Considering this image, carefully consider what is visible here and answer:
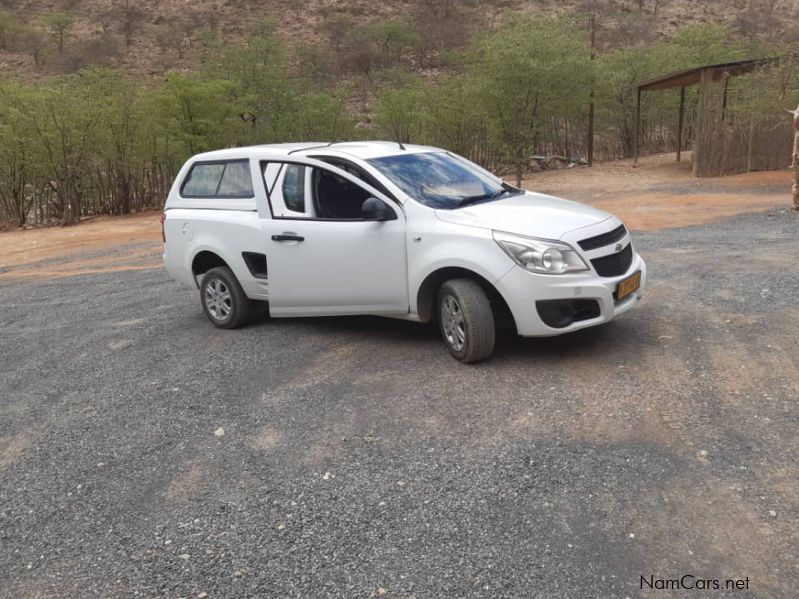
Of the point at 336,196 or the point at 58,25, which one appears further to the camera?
the point at 58,25

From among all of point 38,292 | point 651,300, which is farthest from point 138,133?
point 651,300

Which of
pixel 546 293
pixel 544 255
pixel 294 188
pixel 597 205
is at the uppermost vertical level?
pixel 294 188

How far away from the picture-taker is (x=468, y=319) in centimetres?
468

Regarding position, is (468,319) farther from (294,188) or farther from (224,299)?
(224,299)

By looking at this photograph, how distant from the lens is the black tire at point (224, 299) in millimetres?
6199

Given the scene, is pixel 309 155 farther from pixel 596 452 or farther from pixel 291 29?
pixel 291 29

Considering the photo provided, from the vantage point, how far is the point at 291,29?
54844 millimetres

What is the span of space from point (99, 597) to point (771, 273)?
263 inches

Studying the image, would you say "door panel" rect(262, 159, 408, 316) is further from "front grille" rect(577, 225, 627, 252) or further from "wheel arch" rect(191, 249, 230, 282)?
"front grille" rect(577, 225, 627, 252)

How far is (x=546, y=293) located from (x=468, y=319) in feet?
1.82

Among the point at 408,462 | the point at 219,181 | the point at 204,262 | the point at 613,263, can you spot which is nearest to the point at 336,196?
the point at 219,181

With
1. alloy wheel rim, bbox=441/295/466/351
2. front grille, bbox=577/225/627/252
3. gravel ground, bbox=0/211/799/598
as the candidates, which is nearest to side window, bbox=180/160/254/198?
gravel ground, bbox=0/211/799/598

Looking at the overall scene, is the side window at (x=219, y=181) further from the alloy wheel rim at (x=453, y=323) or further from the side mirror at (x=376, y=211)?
the alloy wheel rim at (x=453, y=323)

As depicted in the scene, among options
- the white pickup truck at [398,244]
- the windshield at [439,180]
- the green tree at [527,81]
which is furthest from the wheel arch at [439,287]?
the green tree at [527,81]
